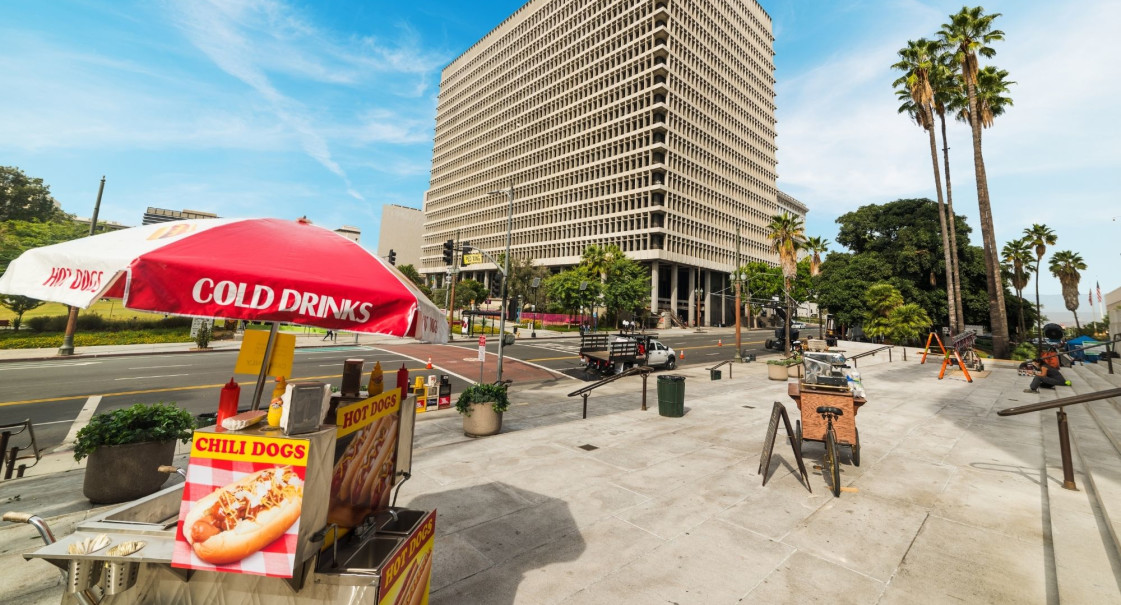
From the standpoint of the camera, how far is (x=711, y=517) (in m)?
5.43

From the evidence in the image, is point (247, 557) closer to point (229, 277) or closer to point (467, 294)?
point (229, 277)

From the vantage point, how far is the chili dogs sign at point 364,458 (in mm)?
2850

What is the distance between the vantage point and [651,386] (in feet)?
58.0

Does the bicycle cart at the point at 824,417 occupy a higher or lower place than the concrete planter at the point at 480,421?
higher

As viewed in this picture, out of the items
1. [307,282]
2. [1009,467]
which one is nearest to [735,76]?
[1009,467]

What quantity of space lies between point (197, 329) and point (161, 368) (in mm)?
10129

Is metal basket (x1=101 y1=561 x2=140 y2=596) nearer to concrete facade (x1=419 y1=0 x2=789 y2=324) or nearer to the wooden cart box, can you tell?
the wooden cart box

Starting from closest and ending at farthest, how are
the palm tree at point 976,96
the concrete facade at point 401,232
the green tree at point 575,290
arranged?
1. the palm tree at point 976,96
2. the green tree at point 575,290
3. the concrete facade at point 401,232

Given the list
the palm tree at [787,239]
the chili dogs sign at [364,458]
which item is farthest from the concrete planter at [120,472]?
the palm tree at [787,239]

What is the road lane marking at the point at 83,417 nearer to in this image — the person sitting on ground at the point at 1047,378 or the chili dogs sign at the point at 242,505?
the chili dogs sign at the point at 242,505

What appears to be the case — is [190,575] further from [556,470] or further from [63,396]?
[63,396]

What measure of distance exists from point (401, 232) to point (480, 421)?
5374 inches

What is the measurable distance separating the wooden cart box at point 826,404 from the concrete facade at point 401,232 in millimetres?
133112

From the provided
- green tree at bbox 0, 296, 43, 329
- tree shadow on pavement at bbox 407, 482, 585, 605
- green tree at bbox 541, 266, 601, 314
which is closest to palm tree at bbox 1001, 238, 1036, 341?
green tree at bbox 541, 266, 601, 314
